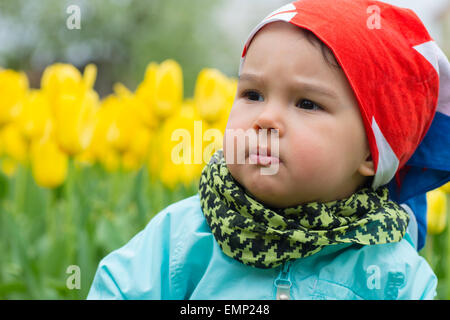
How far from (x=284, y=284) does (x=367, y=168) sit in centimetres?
30

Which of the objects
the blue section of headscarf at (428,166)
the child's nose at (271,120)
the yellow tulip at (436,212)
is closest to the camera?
the child's nose at (271,120)

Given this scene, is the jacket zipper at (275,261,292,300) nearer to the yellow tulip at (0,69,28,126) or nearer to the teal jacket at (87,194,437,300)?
the teal jacket at (87,194,437,300)

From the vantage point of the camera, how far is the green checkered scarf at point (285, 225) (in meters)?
1.06

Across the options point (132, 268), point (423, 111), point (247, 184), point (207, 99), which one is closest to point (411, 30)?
point (423, 111)

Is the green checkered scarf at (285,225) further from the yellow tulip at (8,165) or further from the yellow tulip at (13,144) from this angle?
the yellow tulip at (8,165)

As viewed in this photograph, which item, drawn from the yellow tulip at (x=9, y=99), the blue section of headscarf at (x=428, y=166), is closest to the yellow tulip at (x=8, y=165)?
the yellow tulip at (x=9, y=99)

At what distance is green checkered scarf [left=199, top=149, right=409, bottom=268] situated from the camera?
106cm

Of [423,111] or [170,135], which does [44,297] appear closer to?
[170,135]

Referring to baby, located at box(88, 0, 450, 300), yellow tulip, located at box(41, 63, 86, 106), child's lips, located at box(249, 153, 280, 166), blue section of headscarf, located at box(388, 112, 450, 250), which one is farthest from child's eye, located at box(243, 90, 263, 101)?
yellow tulip, located at box(41, 63, 86, 106)

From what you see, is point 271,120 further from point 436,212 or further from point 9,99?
point 9,99

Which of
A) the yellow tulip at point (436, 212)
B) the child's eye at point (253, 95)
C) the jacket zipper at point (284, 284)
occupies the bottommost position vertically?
the yellow tulip at point (436, 212)

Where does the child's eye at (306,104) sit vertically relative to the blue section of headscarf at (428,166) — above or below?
above

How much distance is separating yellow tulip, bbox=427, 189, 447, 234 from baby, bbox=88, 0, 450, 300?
640mm

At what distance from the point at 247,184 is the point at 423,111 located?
426 millimetres
